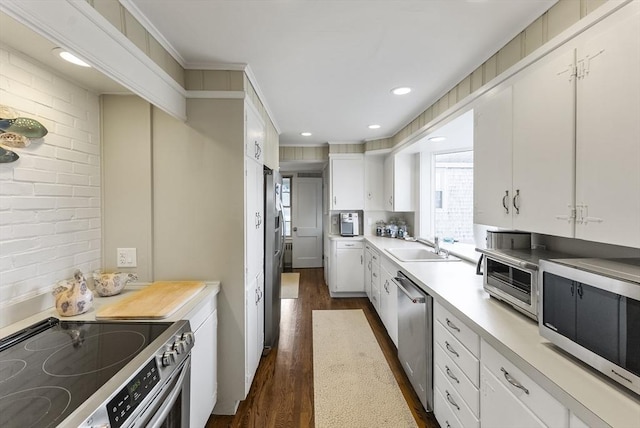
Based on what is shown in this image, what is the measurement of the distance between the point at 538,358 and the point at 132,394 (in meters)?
1.42

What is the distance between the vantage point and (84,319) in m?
1.35

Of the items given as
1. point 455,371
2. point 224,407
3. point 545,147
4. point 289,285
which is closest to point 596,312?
point 545,147

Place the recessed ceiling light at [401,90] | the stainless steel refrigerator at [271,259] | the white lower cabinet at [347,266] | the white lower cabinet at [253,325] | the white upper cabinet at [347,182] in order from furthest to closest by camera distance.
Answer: the white upper cabinet at [347,182] < the white lower cabinet at [347,266] < the stainless steel refrigerator at [271,259] < the recessed ceiling light at [401,90] < the white lower cabinet at [253,325]

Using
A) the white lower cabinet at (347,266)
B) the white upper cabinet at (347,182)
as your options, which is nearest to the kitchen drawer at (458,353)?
the white lower cabinet at (347,266)

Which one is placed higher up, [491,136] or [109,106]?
[109,106]

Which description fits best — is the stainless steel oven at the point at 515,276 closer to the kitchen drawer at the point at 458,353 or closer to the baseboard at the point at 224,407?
the kitchen drawer at the point at 458,353

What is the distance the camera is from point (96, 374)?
931 millimetres

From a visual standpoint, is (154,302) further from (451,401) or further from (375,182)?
(375,182)

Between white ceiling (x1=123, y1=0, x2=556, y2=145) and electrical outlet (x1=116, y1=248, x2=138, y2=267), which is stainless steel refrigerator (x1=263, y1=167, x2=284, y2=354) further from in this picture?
electrical outlet (x1=116, y1=248, x2=138, y2=267)

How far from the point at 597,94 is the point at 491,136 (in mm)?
636

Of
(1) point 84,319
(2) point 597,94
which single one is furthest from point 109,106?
(2) point 597,94

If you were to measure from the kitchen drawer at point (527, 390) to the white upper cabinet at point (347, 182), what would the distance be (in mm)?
3294

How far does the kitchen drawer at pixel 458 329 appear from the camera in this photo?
4.48 ft

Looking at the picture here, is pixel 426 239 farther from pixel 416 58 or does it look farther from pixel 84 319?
pixel 84 319
